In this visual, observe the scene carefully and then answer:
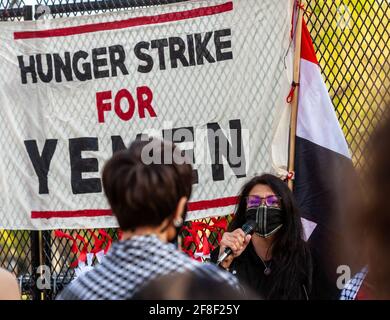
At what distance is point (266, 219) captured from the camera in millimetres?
4336

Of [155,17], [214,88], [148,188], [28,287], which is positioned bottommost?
[28,287]

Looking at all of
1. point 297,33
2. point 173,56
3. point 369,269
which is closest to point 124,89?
point 173,56

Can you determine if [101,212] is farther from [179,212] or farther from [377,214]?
[377,214]

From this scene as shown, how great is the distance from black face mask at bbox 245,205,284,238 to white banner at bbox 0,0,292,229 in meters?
0.59

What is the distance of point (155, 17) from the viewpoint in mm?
5184

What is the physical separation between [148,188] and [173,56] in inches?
112

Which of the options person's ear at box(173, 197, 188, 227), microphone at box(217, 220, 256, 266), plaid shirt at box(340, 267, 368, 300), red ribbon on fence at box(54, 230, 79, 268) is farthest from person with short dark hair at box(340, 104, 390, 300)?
red ribbon on fence at box(54, 230, 79, 268)

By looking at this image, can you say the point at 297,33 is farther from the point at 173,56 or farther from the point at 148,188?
the point at 148,188

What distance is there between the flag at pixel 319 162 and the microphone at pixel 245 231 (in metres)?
0.60

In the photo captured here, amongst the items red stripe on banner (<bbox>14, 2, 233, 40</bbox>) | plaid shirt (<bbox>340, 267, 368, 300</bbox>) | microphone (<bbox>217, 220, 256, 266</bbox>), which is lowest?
plaid shirt (<bbox>340, 267, 368, 300</bbox>)

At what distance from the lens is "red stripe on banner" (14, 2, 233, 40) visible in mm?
5055

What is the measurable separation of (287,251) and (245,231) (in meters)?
0.29

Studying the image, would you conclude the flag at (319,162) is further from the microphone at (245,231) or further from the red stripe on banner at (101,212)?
the microphone at (245,231)

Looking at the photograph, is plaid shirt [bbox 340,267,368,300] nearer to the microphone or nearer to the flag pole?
the microphone
